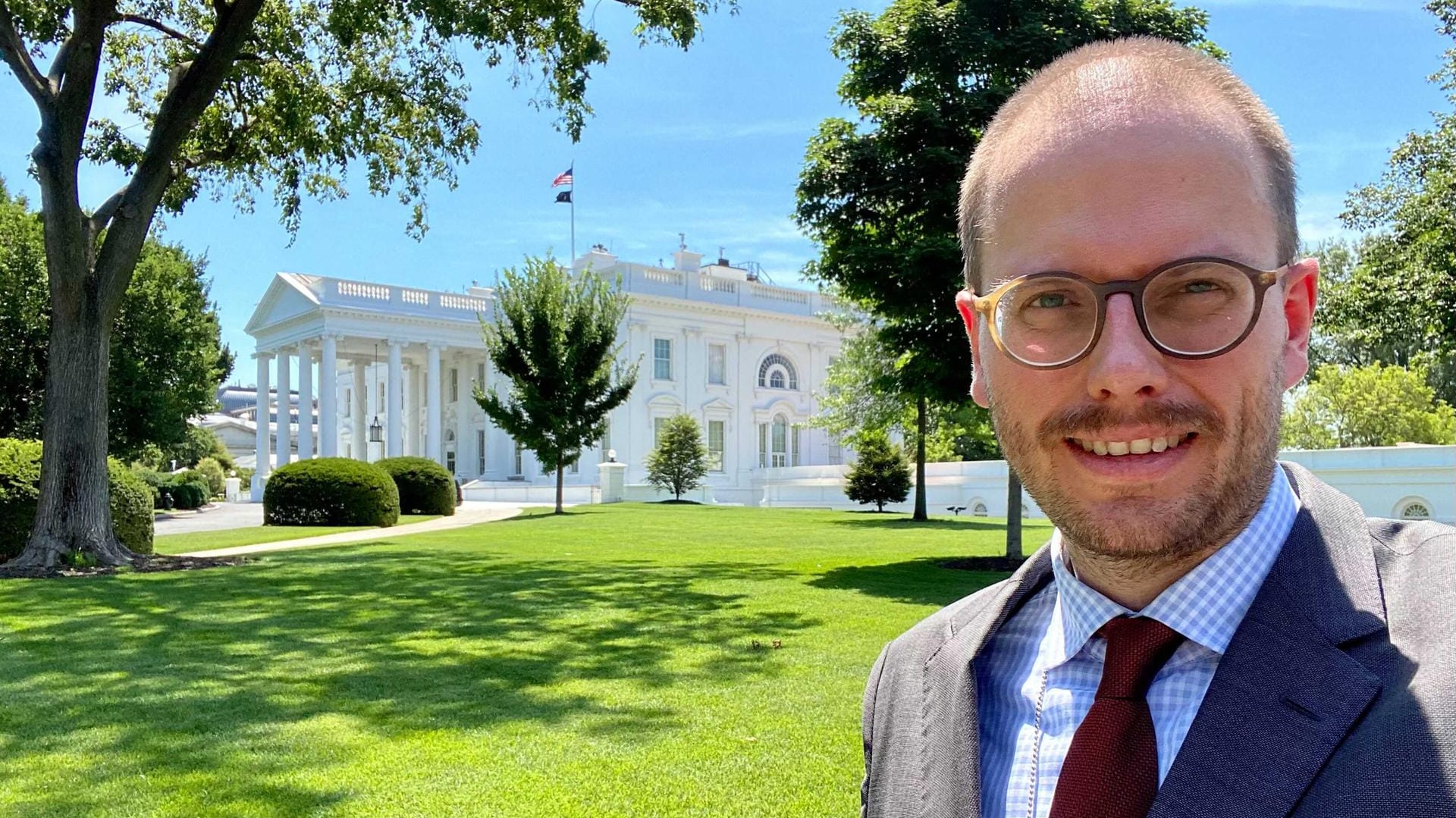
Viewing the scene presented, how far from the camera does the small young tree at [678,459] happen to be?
39906mm

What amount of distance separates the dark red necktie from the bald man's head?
46 centimetres

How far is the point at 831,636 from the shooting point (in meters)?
7.95

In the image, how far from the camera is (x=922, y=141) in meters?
12.8

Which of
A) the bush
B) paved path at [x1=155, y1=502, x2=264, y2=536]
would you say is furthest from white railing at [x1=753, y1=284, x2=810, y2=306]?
the bush

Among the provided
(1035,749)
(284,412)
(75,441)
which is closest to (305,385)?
(284,412)

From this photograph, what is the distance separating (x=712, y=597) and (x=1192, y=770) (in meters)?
9.37

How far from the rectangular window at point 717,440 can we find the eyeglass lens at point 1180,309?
49702mm

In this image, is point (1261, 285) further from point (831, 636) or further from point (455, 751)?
point (831, 636)

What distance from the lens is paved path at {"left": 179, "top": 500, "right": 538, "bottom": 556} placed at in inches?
704

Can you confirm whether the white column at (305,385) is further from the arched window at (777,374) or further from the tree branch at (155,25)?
the tree branch at (155,25)

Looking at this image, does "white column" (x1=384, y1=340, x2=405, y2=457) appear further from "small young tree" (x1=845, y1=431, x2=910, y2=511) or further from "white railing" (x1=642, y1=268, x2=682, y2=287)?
"small young tree" (x1=845, y1=431, x2=910, y2=511)

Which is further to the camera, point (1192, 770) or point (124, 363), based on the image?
point (124, 363)

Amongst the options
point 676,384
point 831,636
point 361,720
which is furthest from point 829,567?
point 676,384

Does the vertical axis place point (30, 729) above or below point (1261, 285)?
below
